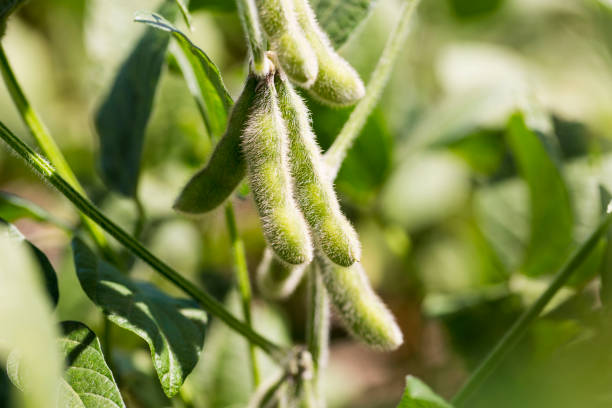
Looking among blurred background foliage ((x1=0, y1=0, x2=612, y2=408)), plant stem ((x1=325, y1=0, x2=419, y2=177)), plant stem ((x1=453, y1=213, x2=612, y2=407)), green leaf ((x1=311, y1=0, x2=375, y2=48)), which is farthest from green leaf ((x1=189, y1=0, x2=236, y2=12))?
plant stem ((x1=453, y1=213, x2=612, y2=407))

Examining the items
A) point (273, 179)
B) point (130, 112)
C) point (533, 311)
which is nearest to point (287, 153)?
point (273, 179)

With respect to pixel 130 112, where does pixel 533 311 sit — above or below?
below

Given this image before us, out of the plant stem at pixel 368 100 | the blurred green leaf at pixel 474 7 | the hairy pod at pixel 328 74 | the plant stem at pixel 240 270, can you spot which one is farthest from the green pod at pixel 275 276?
the blurred green leaf at pixel 474 7

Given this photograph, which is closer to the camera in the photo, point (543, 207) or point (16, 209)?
point (16, 209)

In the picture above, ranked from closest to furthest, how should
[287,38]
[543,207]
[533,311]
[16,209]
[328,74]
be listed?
[287,38]
[328,74]
[533,311]
[16,209]
[543,207]

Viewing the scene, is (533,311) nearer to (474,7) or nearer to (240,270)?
(240,270)

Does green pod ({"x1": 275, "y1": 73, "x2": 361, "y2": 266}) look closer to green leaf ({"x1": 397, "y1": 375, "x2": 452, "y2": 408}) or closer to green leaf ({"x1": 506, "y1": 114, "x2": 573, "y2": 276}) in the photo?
green leaf ({"x1": 397, "y1": 375, "x2": 452, "y2": 408})
